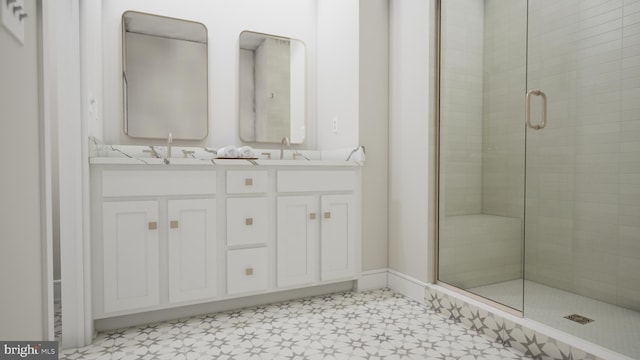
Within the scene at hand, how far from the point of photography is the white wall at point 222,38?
2.31 m

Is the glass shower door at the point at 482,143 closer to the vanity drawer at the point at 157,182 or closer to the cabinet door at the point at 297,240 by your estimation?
the cabinet door at the point at 297,240

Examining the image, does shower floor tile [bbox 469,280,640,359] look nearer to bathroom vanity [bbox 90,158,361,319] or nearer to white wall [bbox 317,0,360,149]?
bathroom vanity [bbox 90,158,361,319]

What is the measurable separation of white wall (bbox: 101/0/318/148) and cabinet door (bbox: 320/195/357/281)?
76 cm

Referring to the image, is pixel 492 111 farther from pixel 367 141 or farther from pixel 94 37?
pixel 94 37

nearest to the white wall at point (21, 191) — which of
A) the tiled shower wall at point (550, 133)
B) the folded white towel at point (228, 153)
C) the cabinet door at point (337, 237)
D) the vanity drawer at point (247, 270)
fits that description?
the vanity drawer at point (247, 270)

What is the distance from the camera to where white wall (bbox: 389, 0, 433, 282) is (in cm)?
223

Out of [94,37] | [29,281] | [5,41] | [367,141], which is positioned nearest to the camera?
[5,41]

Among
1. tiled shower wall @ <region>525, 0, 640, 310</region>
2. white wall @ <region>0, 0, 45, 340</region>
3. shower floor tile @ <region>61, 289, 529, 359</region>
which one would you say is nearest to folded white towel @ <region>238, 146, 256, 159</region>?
shower floor tile @ <region>61, 289, 529, 359</region>

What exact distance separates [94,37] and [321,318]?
2.11 meters

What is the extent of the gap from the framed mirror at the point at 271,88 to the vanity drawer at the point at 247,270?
37.6 inches

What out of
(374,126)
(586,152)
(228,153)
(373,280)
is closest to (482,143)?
(586,152)

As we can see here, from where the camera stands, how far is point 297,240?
2.22 m

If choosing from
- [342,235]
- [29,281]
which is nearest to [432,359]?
[342,235]

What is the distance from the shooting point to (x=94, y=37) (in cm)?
212
